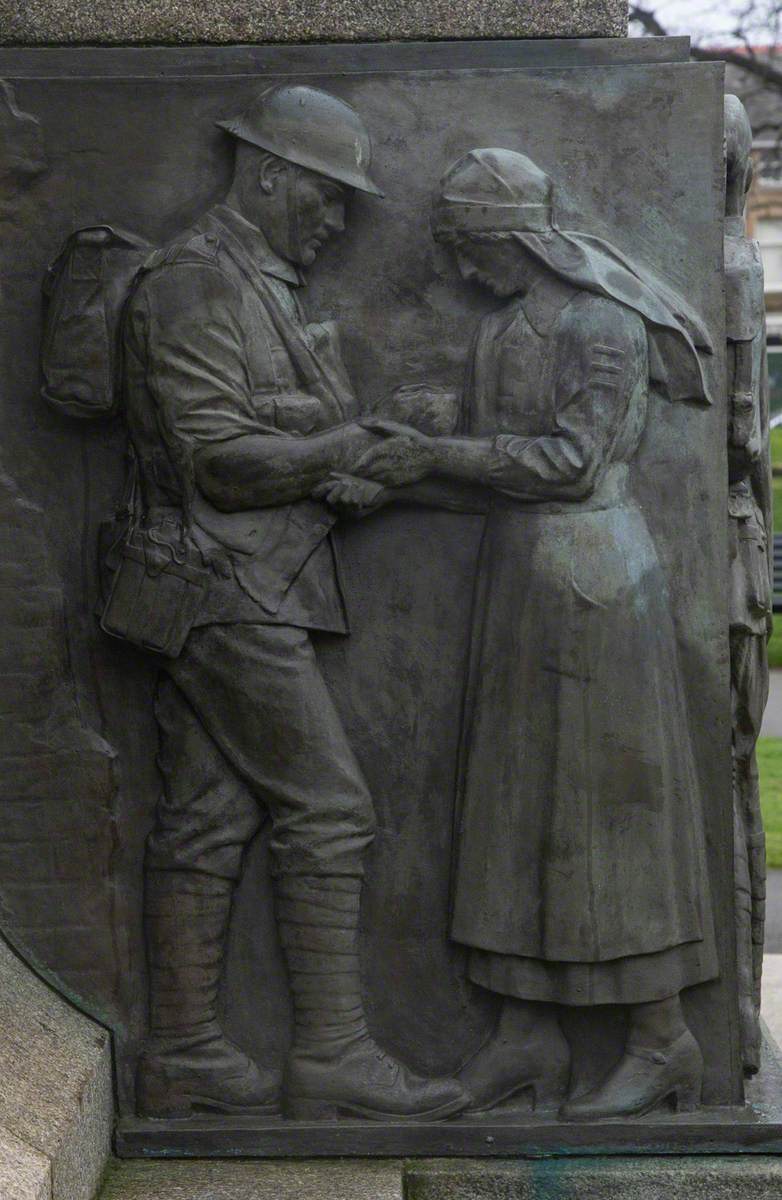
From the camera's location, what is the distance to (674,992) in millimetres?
4883

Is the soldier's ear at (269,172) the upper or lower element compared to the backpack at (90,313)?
upper

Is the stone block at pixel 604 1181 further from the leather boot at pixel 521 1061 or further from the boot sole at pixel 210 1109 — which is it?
the boot sole at pixel 210 1109

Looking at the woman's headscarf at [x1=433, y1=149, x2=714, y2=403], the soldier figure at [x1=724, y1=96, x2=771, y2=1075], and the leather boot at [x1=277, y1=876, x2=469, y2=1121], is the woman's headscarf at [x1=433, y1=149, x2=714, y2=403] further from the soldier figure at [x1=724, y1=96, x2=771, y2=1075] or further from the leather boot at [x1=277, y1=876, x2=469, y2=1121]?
the leather boot at [x1=277, y1=876, x2=469, y2=1121]

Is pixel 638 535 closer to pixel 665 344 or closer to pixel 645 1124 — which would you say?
pixel 665 344

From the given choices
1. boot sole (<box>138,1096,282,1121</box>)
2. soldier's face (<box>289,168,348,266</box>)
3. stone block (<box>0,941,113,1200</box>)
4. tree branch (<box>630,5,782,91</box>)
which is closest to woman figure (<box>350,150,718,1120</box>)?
soldier's face (<box>289,168,348,266</box>)

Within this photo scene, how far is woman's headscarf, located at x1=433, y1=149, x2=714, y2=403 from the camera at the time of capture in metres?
4.70

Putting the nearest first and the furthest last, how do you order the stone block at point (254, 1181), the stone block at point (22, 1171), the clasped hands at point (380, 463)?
the stone block at point (22, 1171)
the stone block at point (254, 1181)
the clasped hands at point (380, 463)

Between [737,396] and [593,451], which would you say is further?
[737,396]

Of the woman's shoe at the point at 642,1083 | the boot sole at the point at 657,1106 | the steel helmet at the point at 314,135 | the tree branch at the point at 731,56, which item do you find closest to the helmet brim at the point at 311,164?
the steel helmet at the point at 314,135

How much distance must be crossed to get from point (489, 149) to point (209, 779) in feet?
5.95

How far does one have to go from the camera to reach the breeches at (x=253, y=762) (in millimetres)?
4809

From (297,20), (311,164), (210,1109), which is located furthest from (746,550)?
(210,1109)

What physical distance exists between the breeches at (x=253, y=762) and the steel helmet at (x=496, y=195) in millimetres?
1171

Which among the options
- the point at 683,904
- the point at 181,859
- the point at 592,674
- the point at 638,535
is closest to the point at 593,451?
the point at 638,535
